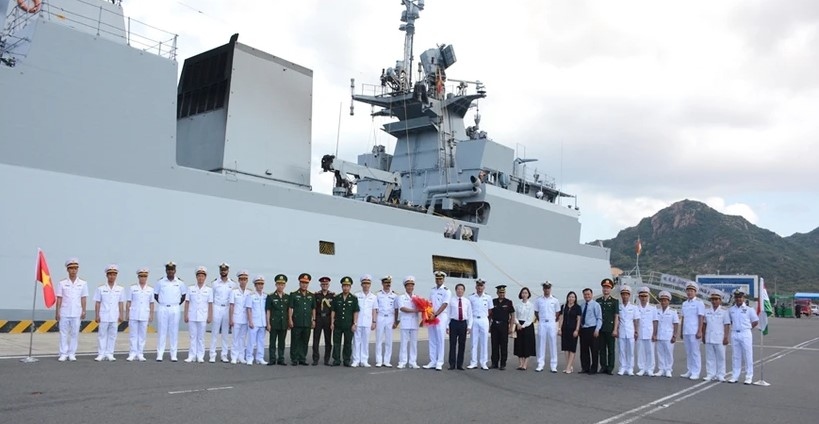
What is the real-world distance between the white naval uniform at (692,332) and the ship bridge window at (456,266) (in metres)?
8.65

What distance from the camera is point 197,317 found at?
9523 millimetres

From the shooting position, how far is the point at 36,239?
34.2ft

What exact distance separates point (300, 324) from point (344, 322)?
26.7 inches

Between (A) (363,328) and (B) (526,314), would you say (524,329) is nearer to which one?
(B) (526,314)

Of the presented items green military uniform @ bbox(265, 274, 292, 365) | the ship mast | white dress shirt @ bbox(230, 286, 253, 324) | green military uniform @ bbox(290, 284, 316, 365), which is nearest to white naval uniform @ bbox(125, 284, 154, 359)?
white dress shirt @ bbox(230, 286, 253, 324)

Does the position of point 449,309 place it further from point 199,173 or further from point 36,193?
point 36,193

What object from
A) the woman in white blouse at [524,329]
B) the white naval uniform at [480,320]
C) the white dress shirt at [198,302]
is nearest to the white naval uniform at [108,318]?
the white dress shirt at [198,302]

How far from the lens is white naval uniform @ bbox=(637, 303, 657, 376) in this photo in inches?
404

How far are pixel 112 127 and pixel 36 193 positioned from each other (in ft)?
5.94

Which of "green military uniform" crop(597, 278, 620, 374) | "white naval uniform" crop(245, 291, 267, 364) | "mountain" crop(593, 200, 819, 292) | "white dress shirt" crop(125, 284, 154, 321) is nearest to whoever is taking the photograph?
"white dress shirt" crop(125, 284, 154, 321)

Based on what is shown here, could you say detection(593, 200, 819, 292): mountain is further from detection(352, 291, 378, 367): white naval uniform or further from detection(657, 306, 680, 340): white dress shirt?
detection(352, 291, 378, 367): white naval uniform

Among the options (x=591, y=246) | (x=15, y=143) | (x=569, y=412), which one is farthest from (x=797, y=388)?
(x=591, y=246)

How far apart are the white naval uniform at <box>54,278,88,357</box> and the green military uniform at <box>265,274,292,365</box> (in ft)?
8.36

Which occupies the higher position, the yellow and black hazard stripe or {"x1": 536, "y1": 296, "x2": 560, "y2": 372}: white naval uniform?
{"x1": 536, "y1": 296, "x2": 560, "y2": 372}: white naval uniform
